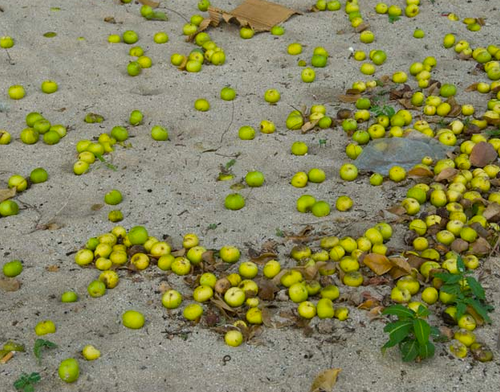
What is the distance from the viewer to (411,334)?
10.8 ft

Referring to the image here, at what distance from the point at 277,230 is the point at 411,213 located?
30.6 inches

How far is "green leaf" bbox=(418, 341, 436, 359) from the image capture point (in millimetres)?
3170

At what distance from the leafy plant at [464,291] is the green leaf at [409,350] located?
32 cm

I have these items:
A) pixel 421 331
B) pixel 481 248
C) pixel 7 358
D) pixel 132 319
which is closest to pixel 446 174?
pixel 481 248

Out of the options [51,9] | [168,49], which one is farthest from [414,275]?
[51,9]

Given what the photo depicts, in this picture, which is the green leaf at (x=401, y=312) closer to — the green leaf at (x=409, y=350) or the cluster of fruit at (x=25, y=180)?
the green leaf at (x=409, y=350)

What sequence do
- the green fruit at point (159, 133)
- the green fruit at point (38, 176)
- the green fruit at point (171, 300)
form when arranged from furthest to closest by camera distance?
the green fruit at point (159, 133), the green fruit at point (38, 176), the green fruit at point (171, 300)

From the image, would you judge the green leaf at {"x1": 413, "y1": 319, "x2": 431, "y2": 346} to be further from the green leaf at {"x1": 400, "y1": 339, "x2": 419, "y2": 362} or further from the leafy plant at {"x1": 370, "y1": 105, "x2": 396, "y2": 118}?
the leafy plant at {"x1": 370, "y1": 105, "x2": 396, "y2": 118}

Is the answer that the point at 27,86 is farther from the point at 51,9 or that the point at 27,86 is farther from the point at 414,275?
the point at 414,275

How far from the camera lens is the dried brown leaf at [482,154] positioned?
15.1 feet

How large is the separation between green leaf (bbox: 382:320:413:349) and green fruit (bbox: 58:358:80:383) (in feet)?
4.43

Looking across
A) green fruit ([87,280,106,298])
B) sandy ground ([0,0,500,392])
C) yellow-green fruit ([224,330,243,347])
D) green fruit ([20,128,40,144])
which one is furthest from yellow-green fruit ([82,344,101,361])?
green fruit ([20,128,40,144])

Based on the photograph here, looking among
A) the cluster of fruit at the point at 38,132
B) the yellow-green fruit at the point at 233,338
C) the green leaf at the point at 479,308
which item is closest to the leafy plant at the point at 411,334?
the green leaf at the point at 479,308

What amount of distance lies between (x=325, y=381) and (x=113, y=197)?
6.13 ft
